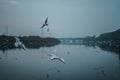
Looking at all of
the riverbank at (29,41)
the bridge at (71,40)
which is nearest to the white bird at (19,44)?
the riverbank at (29,41)

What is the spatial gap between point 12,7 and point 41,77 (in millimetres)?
941

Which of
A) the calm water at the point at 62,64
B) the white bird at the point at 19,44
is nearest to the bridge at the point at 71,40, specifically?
the calm water at the point at 62,64

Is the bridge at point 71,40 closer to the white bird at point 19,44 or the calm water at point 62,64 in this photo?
the calm water at point 62,64

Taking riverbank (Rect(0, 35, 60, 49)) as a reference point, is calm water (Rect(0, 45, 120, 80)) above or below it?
below

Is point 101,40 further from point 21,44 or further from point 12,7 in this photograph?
point 12,7

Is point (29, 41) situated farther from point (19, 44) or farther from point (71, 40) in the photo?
point (71, 40)

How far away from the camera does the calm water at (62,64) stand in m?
2.32

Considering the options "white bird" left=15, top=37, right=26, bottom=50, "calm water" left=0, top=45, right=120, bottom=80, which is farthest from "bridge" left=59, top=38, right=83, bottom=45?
"white bird" left=15, top=37, right=26, bottom=50

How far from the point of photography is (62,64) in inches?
91.0

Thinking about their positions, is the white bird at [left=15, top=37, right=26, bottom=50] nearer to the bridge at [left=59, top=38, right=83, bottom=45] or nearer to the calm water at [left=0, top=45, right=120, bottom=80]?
the calm water at [left=0, top=45, right=120, bottom=80]

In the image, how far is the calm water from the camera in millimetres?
2324

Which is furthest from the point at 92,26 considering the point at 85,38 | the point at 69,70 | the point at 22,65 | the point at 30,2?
the point at 22,65

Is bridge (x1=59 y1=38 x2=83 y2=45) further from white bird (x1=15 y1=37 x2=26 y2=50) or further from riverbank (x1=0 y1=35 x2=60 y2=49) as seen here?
white bird (x1=15 y1=37 x2=26 y2=50)

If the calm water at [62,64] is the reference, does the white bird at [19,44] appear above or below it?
above
